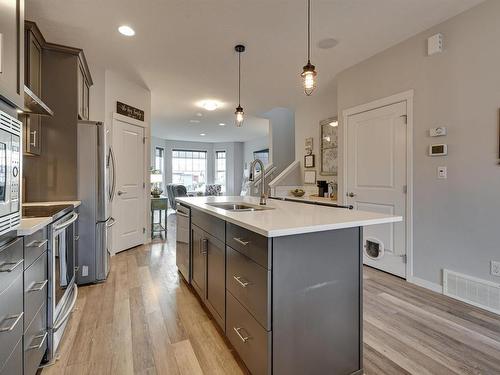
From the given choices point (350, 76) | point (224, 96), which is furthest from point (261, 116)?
point (350, 76)

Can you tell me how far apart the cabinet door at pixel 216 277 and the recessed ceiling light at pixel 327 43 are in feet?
7.82

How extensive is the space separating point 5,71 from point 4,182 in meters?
0.57

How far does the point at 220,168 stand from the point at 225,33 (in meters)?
8.72

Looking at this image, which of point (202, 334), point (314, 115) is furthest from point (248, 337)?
point (314, 115)

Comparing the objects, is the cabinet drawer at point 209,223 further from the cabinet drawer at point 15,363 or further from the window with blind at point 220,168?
the window with blind at point 220,168

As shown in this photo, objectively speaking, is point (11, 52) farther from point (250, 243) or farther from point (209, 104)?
point (209, 104)

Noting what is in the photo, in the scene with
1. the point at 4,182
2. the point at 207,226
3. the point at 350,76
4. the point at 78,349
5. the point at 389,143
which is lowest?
the point at 78,349

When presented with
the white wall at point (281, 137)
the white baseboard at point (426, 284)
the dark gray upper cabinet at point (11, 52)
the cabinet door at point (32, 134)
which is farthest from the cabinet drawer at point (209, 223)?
→ the white wall at point (281, 137)

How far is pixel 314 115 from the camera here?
4859 mm

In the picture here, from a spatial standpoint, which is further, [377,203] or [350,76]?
[350,76]

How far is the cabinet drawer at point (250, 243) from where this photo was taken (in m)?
1.25

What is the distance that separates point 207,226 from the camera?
208 cm

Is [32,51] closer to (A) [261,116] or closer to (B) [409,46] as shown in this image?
(B) [409,46]

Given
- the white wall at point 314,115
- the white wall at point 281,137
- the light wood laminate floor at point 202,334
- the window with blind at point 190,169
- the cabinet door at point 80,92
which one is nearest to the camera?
the light wood laminate floor at point 202,334
